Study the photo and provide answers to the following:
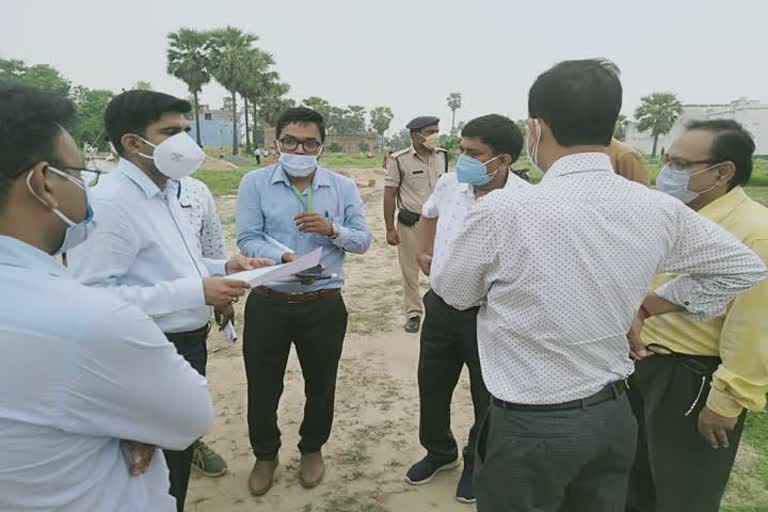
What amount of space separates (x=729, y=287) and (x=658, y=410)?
72 centimetres

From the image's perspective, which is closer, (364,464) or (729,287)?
(729,287)

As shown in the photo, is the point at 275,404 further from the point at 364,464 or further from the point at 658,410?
the point at 658,410

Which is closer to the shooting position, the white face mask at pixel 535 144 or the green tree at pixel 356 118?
the white face mask at pixel 535 144

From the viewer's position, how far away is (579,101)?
140 centimetres

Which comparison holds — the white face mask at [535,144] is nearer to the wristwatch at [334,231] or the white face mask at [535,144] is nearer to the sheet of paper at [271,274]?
the sheet of paper at [271,274]

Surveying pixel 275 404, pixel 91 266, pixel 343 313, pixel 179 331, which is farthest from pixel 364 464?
pixel 91 266

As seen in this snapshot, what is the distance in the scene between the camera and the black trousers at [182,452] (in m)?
2.11

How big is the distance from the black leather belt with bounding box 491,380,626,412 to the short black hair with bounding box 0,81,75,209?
1320mm

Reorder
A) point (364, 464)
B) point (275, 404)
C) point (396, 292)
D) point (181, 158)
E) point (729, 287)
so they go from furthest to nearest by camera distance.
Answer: point (396, 292) → point (364, 464) → point (275, 404) → point (181, 158) → point (729, 287)

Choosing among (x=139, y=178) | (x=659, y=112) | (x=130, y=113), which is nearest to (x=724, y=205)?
(x=139, y=178)

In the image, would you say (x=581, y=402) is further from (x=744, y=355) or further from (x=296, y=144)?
(x=296, y=144)

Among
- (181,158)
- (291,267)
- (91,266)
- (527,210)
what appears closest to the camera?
(527,210)

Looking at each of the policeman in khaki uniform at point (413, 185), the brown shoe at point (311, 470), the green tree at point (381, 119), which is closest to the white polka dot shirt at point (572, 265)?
the brown shoe at point (311, 470)

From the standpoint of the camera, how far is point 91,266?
1.82 meters
